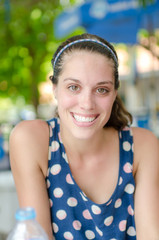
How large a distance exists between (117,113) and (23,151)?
603 millimetres

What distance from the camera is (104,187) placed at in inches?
70.1

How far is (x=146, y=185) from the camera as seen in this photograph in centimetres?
177

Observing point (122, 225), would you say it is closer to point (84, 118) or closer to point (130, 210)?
point (130, 210)

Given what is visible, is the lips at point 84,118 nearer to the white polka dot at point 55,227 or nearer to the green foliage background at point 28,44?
the white polka dot at point 55,227

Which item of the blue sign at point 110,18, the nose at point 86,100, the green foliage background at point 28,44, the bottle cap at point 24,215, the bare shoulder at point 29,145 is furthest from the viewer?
the green foliage background at point 28,44

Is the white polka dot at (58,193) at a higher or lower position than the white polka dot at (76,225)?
higher

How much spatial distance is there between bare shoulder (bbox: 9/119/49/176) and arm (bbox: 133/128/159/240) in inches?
19.3

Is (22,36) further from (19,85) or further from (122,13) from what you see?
(122,13)

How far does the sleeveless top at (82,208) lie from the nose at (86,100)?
0.35 meters

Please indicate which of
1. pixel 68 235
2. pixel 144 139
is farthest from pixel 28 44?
pixel 68 235

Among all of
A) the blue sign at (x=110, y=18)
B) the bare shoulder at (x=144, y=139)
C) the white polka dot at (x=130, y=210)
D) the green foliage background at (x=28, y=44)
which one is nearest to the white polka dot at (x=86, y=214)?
the white polka dot at (x=130, y=210)

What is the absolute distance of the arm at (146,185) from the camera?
1688 mm

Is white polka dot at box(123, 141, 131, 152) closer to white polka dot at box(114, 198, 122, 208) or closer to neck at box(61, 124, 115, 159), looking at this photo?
neck at box(61, 124, 115, 159)

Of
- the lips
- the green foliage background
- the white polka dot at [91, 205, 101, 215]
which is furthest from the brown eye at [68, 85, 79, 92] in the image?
the green foliage background
